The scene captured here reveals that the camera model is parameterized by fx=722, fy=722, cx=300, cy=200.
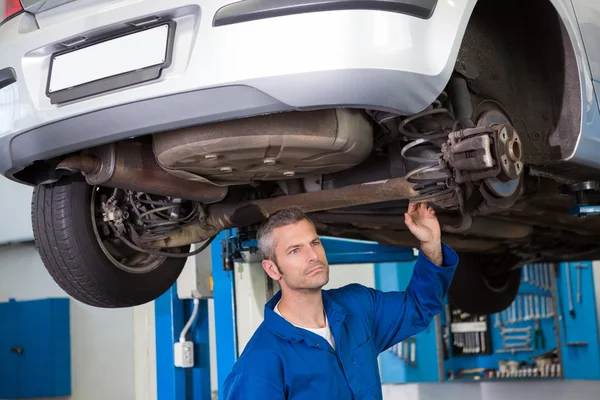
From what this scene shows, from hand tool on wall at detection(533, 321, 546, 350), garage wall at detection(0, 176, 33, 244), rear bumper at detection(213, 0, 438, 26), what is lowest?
hand tool on wall at detection(533, 321, 546, 350)

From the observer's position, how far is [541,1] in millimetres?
1939

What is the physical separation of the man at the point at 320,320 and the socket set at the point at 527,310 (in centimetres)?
384

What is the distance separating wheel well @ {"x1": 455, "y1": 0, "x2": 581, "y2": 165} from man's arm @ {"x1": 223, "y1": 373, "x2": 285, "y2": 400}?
89 cm

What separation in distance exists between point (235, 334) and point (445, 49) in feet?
6.87

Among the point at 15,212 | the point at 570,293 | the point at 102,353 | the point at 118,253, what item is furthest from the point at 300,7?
the point at 15,212

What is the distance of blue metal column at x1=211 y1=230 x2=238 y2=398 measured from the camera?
3.28m

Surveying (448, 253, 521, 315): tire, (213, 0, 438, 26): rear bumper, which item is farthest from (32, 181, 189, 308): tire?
(448, 253, 521, 315): tire

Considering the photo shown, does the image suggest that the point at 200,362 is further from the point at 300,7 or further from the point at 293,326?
the point at 300,7

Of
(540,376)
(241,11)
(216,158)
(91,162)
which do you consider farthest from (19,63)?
(540,376)

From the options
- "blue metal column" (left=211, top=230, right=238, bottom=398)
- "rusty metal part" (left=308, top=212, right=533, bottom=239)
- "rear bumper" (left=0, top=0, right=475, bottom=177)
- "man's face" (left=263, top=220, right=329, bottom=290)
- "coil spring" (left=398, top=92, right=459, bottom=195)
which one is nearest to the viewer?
"rear bumper" (left=0, top=0, right=475, bottom=177)

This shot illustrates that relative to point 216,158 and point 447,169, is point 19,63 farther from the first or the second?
point 447,169

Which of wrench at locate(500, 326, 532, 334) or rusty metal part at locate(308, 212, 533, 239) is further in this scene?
wrench at locate(500, 326, 532, 334)

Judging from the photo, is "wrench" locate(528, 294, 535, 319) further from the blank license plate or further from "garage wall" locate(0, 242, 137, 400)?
the blank license plate

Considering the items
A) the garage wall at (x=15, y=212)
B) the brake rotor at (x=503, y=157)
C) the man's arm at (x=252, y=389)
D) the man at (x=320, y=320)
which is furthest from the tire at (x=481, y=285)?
the garage wall at (x=15, y=212)
